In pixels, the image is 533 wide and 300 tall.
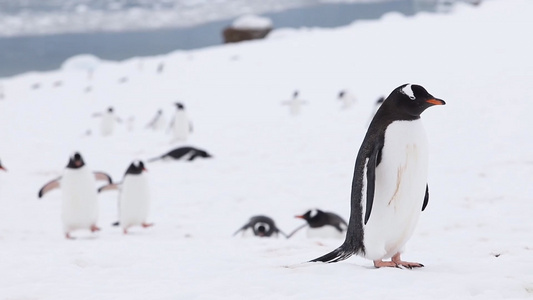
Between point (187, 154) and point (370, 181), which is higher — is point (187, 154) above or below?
above

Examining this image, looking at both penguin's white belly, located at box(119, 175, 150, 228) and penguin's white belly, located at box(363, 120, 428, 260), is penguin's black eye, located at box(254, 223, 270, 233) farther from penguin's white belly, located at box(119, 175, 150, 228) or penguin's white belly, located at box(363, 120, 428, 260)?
penguin's white belly, located at box(363, 120, 428, 260)

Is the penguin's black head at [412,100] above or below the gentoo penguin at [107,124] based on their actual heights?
below

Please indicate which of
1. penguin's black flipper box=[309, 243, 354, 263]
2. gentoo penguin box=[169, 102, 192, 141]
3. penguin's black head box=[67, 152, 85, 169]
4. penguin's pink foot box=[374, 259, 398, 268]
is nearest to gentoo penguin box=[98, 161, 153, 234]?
penguin's black head box=[67, 152, 85, 169]

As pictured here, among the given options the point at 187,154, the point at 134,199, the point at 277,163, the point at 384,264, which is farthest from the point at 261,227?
the point at 187,154

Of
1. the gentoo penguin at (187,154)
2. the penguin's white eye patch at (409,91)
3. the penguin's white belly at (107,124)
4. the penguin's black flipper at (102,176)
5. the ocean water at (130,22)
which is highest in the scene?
the ocean water at (130,22)

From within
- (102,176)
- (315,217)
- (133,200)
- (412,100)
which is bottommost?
(315,217)

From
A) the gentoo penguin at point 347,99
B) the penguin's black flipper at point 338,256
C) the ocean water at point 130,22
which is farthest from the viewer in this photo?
the ocean water at point 130,22

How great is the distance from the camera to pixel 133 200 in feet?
18.7

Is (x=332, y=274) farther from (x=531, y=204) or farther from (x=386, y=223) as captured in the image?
(x=531, y=204)

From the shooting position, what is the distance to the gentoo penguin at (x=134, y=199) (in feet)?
18.7

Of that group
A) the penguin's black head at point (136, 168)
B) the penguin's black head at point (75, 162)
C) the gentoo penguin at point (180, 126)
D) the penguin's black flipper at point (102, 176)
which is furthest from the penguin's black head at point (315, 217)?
the gentoo penguin at point (180, 126)

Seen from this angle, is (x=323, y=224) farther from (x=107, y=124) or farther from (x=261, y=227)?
(x=107, y=124)

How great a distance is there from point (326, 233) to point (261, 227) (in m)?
0.53

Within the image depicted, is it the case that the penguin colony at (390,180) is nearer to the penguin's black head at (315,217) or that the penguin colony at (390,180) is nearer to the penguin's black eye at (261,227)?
→ the penguin's black head at (315,217)
